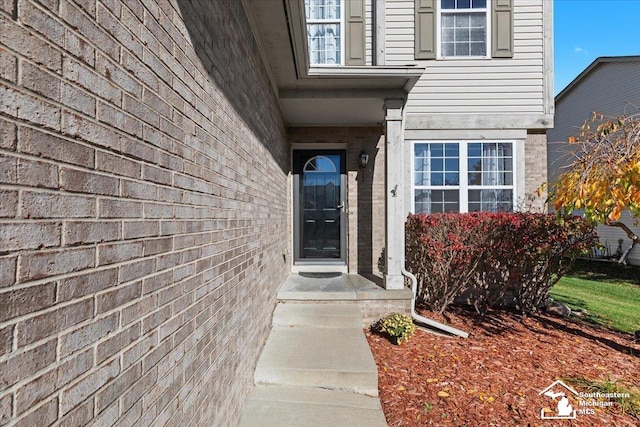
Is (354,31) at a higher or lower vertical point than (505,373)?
higher

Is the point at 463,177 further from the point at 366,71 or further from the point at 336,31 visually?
the point at 336,31

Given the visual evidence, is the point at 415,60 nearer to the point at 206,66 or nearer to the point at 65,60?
the point at 206,66

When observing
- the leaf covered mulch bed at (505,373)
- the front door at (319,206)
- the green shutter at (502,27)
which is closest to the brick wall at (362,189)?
the front door at (319,206)

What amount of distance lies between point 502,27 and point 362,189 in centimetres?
378

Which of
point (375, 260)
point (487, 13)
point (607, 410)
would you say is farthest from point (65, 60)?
point (487, 13)

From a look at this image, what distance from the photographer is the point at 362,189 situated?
20.3 feet

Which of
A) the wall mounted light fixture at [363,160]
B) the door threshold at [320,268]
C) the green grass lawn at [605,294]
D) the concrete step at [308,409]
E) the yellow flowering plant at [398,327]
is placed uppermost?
the wall mounted light fixture at [363,160]

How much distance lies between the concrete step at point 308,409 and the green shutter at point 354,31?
5.31 m

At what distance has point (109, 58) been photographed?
3.43 feet

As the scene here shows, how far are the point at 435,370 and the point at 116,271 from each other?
3340 mm

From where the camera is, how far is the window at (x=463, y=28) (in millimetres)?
6156

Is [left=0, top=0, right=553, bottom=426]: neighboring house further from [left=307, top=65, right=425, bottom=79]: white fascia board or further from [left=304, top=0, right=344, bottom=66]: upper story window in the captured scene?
[left=304, top=0, right=344, bottom=66]: upper story window

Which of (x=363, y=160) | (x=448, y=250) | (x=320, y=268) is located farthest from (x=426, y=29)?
(x=320, y=268)

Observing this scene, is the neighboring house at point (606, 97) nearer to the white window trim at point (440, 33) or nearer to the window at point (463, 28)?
the white window trim at point (440, 33)
